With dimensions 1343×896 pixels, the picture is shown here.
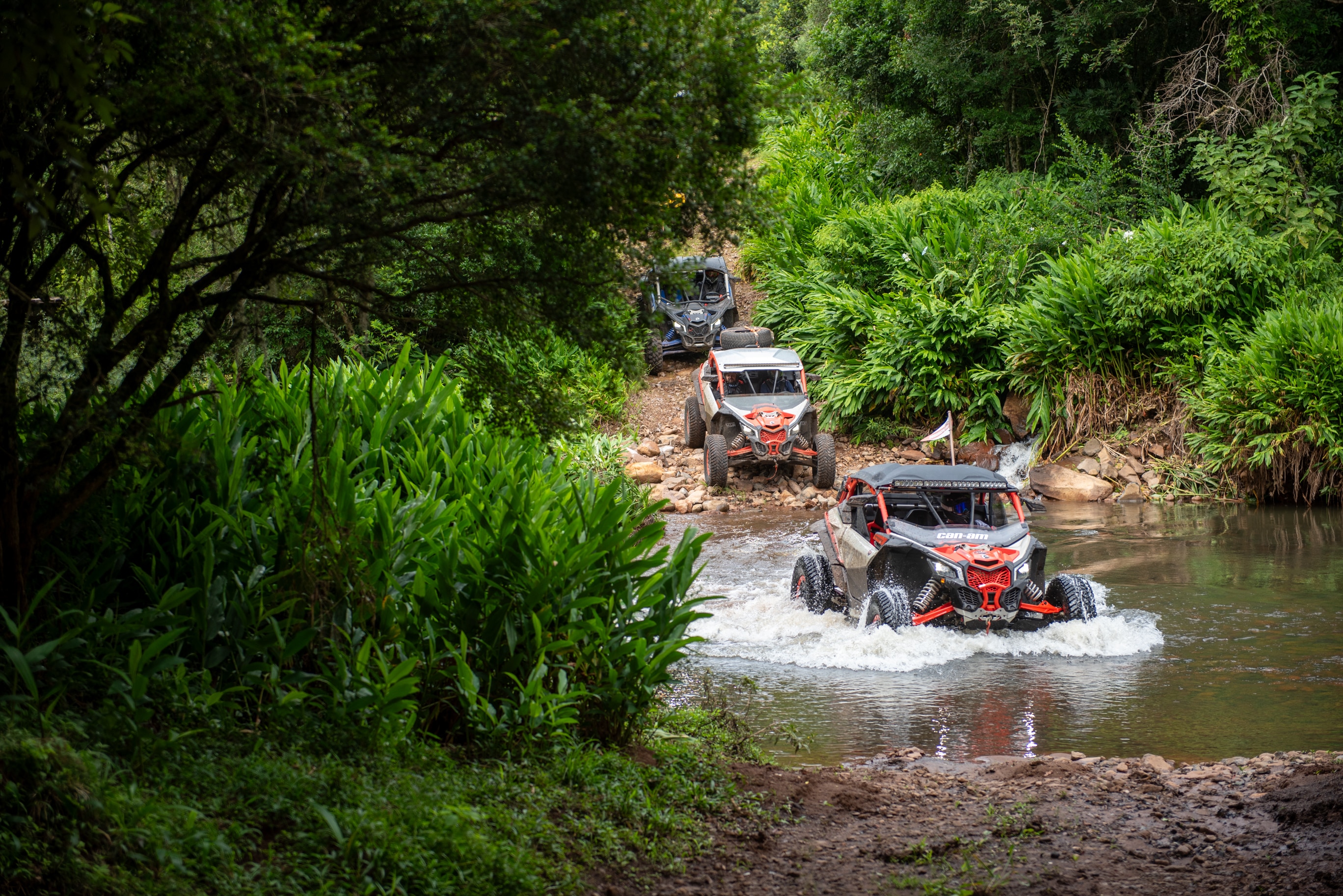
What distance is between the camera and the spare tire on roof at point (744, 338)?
17859mm

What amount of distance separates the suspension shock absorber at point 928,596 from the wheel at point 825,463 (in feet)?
22.0

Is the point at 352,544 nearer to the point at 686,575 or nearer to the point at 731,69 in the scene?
the point at 686,575

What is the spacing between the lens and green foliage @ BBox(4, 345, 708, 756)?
4.23m

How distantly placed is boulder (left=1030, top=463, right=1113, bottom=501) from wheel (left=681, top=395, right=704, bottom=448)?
5059 millimetres

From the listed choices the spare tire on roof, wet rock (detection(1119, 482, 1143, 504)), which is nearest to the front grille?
wet rock (detection(1119, 482, 1143, 504))

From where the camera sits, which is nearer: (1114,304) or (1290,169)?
(1114,304)

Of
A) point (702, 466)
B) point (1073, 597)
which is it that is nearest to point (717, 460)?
point (702, 466)

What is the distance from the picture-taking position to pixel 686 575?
17.6 ft

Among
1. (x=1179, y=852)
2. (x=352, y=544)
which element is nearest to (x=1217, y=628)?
(x=1179, y=852)

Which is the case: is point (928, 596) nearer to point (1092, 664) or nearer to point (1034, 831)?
point (1092, 664)

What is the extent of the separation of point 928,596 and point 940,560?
309 mm

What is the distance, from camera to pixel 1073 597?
29.5 ft

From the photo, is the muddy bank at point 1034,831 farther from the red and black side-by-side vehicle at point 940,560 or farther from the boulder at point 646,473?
the boulder at point 646,473

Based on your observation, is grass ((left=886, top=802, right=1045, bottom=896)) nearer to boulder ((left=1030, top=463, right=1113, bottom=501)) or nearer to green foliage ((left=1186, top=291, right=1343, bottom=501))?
green foliage ((left=1186, top=291, right=1343, bottom=501))
